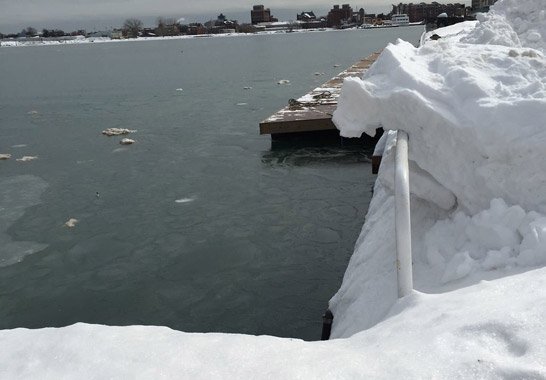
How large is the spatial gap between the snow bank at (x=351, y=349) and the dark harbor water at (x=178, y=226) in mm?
2913

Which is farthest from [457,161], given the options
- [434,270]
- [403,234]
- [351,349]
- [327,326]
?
[351,349]

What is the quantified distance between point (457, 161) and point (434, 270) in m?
0.96

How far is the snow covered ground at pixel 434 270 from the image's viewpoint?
8.63ft

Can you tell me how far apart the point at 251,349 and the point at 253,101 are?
68.2 feet

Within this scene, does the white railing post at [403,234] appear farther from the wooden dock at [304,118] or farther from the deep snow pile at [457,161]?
the wooden dock at [304,118]

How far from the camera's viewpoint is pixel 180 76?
36.6 meters

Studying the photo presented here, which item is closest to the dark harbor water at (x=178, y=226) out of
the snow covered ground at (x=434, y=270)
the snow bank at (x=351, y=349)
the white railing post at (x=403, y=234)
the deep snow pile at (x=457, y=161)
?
the snow covered ground at (x=434, y=270)

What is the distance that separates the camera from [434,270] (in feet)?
13.7

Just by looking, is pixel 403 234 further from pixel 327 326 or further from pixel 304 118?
pixel 304 118

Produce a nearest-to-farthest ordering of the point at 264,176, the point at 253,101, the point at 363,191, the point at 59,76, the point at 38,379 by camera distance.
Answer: the point at 38,379, the point at 363,191, the point at 264,176, the point at 253,101, the point at 59,76

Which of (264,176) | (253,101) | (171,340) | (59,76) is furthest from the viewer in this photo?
(59,76)

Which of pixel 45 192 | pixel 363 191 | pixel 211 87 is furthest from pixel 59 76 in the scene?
pixel 363 191

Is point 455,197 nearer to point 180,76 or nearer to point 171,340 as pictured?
point 171,340

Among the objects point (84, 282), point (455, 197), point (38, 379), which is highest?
point (455, 197)
